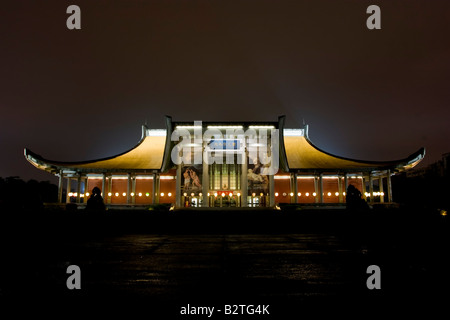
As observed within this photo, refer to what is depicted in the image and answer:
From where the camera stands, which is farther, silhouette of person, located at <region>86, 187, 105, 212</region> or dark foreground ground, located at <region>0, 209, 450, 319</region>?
silhouette of person, located at <region>86, 187, 105, 212</region>

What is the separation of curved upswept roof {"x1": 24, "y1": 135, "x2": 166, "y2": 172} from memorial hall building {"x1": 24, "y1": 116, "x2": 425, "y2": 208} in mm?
89

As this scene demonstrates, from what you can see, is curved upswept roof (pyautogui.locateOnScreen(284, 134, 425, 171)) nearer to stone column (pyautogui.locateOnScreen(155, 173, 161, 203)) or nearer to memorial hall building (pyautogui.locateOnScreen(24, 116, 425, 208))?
memorial hall building (pyautogui.locateOnScreen(24, 116, 425, 208))

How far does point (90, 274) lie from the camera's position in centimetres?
334

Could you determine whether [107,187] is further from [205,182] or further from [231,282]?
[231,282]

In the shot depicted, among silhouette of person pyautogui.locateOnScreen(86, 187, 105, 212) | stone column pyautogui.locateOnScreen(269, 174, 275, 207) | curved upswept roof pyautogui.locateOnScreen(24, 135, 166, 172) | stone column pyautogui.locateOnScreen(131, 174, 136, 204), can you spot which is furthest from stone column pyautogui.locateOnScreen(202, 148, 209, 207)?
silhouette of person pyautogui.locateOnScreen(86, 187, 105, 212)

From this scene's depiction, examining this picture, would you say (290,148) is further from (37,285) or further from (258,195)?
(37,285)

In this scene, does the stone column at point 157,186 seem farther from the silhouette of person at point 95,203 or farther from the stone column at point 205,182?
the silhouette of person at point 95,203

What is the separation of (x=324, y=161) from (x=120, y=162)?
18.6 m

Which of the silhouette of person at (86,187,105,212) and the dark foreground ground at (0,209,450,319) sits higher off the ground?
the silhouette of person at (86,187,105,212)

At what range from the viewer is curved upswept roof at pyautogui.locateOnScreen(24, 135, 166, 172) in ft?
82.6

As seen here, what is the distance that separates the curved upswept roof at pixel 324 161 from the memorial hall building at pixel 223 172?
9cm

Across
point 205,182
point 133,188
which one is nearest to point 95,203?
point 205,182

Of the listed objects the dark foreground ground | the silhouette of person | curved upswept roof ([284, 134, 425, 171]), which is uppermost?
curved upswept roof ([284, 134, 425, 171])
